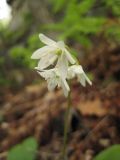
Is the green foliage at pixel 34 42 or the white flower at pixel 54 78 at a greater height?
the green foliage at pixel 34 42

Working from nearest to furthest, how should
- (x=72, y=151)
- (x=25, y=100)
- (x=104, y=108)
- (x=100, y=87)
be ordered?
1. (x=72, y=151)
2. (x=104, y=108)
3. (x=100, y=87)
4. (x=25, y=100)

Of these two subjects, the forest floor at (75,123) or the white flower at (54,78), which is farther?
the forest floor at (75,123)

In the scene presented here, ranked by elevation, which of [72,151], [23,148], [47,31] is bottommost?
[72,151]

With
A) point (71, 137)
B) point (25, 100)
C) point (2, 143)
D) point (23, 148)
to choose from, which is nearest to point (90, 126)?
point (71, 137)

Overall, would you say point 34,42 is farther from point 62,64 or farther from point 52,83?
point 62,64

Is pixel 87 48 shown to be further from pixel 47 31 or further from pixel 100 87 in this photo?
pixel 100 87

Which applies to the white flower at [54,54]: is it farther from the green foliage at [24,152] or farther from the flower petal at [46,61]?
the green foliage at [24,152]

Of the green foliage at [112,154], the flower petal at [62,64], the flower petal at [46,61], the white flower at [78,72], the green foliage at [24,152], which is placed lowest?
the green foliage at [112,154]

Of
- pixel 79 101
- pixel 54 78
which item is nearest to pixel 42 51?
pixel 54 78

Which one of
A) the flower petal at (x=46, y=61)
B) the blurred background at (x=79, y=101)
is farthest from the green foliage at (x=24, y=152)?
the flower petal at (x=46, y=61)
